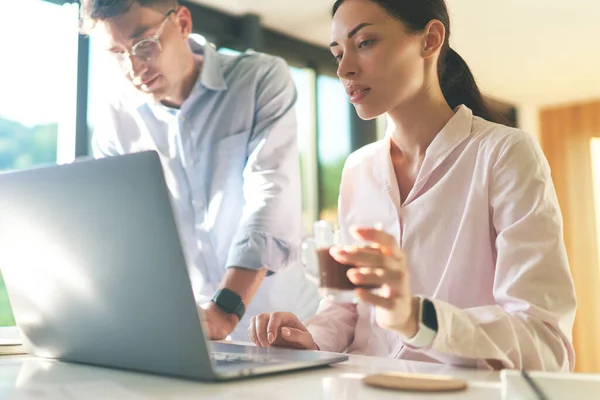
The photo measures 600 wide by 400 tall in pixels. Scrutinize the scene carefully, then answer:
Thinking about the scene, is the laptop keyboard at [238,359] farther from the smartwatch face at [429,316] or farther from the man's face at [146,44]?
the man's face at [146,44]

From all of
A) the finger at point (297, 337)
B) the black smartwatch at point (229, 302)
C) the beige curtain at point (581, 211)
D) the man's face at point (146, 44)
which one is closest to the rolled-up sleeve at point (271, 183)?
the black smartwatch at point (229, 302)

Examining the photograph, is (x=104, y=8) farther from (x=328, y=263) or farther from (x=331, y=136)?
(x=331, y=136)

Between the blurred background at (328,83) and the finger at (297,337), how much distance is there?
1.85ft

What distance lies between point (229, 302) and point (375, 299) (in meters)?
0.66

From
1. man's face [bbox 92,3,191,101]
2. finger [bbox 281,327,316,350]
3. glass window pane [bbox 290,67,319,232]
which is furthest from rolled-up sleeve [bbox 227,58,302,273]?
glass window pane [bbox 290,67,319,232]

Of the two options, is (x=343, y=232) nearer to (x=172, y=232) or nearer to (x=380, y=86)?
(x=172, y=232)

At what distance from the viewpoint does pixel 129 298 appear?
34.7 inches

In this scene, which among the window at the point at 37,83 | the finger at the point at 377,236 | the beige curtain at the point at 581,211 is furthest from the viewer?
the beige curtain at the point at 581,211

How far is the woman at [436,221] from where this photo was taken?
992mm

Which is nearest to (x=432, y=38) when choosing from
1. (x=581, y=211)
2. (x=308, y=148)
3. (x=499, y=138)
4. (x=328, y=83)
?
(x=499, y=138)

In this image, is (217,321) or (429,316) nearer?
(429,316)

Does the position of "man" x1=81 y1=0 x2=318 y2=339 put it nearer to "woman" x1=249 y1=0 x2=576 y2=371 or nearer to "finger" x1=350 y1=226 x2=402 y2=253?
"woman" x1=249 y1=0 x2=576 y2=371

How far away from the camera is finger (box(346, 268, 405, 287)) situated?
0.90m

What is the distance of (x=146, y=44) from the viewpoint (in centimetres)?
184
